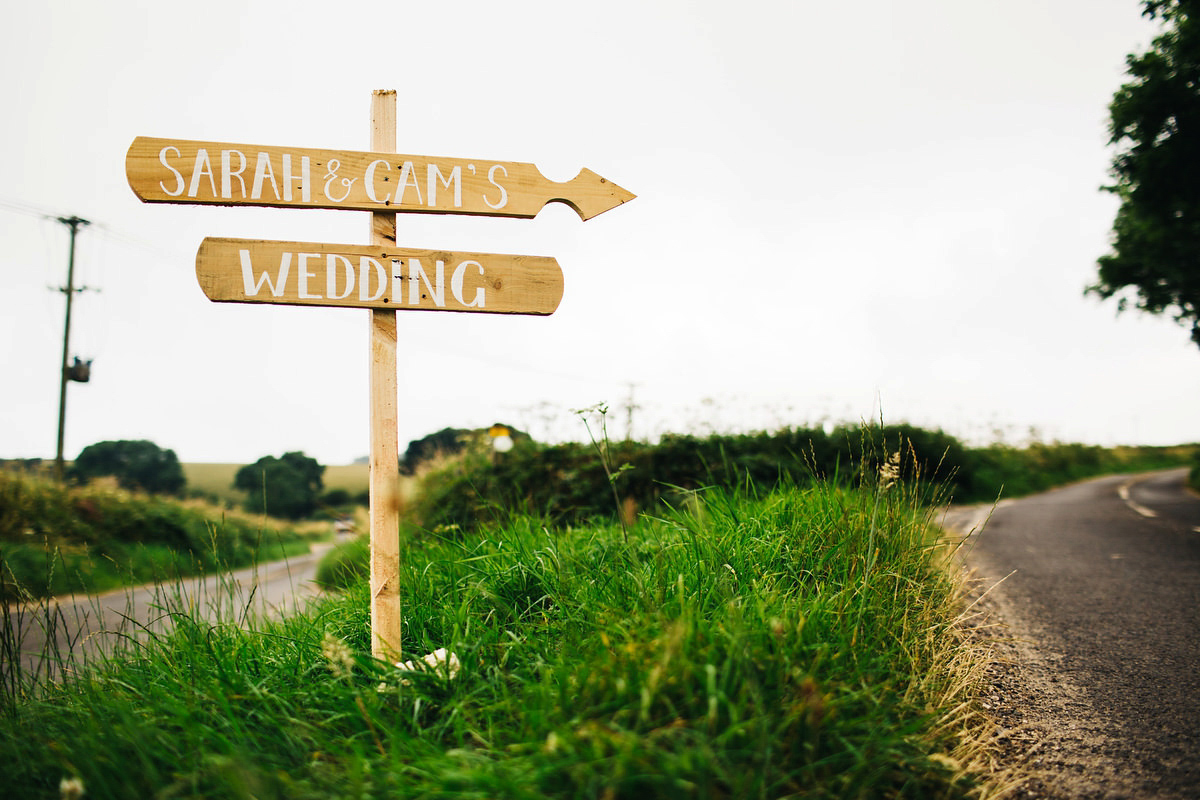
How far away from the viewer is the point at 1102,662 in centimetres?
320

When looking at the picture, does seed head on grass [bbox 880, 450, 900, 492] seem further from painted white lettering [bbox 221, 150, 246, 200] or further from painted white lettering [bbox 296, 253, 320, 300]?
painted white lettering [bbox 221, 150, 246, 200]

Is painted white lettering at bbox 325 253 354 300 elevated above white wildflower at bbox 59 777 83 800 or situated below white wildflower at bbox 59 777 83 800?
above

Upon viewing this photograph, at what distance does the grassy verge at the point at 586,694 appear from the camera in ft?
5.30

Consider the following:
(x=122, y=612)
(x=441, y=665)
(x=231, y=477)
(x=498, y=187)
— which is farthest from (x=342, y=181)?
(x=231, y=477)

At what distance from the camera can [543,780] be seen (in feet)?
5.07

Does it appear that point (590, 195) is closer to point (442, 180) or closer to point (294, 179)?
point (442, 180)

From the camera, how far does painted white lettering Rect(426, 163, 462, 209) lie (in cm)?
293

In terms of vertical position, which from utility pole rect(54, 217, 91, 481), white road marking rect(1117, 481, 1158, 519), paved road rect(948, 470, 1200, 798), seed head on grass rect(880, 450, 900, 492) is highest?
utility pole rect(54, 217, 91, 481)

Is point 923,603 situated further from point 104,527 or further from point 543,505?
point 104,527

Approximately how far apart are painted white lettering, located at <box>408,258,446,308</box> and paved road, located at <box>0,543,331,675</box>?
138cm

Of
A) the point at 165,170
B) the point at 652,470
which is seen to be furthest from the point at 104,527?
the point at 165,170

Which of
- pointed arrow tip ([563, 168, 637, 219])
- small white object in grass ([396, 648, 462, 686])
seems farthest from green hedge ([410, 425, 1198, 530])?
small white object in grass ([396, 648, 462, 686])

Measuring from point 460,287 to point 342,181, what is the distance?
0.71 meters

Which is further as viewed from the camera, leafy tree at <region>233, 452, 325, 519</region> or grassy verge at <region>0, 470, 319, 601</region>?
leafy tree at <region>233, 452, 325, 519</region>
